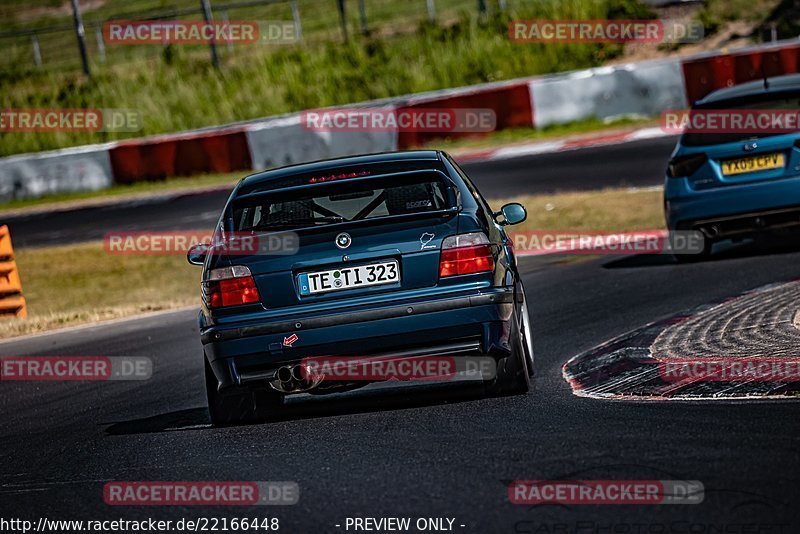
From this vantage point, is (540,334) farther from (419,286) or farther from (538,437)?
(538,437)

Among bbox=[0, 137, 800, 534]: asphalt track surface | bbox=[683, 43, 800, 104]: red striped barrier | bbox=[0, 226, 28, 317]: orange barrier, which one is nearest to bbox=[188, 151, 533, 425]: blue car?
bbox=[0, 137, 800, 534]: asphalt track surface

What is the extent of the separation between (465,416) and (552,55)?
26.9 m

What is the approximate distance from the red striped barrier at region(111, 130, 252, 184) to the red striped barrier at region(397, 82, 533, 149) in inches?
134

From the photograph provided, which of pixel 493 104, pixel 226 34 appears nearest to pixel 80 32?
pixel 226 34

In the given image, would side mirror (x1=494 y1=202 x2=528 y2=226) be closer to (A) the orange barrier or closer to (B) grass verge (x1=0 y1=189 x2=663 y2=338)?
(B) grass verge (x1=0 y1=189 x2=663 y2=338)

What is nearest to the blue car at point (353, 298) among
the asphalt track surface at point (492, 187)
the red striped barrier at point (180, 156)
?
the asphalt track surface at point (492, 187)

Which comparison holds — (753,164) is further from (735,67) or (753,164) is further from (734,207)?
(735,67)

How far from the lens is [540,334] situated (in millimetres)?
9945

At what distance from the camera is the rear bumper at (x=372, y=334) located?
22.2 ft

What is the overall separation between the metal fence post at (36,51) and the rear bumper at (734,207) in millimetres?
26843

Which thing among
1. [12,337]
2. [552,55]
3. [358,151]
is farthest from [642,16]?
[12,337]

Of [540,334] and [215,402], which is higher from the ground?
[215,402]

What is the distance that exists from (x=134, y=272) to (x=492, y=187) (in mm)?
5587

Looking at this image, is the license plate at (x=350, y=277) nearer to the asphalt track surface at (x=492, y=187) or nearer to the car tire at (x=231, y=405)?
the car tire at (x=231, y=405)
